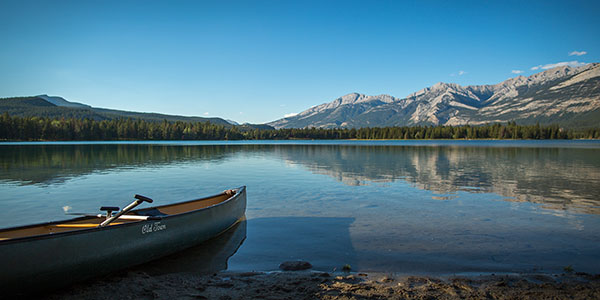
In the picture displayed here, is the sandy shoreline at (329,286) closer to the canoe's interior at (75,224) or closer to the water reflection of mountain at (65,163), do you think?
the canoe's interior at (75,224)

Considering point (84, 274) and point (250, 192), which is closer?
point (84, 274)

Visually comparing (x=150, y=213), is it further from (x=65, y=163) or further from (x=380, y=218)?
(x=65, y=163)

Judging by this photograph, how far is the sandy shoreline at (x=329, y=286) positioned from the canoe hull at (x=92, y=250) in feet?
1.44

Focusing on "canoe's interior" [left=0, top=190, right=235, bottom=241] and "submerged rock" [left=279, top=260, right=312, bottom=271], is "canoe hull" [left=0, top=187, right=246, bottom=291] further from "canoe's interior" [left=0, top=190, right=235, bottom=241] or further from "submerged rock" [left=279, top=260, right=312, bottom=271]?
"submerged rock" [left=279, top=260, right=312, bottom=271]

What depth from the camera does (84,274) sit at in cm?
854

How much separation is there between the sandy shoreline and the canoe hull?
0.44 meters

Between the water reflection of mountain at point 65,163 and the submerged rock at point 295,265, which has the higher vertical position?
the water reflection of mountain at point 65,163

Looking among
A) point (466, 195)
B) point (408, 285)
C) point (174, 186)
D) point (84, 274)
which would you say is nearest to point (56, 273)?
point (84, 274)

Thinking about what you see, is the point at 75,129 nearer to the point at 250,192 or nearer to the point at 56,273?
the point at 250,192

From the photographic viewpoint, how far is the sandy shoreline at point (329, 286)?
7922 millimetres

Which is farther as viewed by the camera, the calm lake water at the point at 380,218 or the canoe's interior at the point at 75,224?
the calm lake water at the point at 380,218

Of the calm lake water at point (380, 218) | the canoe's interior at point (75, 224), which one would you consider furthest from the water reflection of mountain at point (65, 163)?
the canoe's interior at point (75, 224)

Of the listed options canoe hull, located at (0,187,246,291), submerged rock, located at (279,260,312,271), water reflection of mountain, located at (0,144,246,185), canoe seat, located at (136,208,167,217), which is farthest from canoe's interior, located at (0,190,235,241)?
water reflection of mountain, located at (0,144,246,185)

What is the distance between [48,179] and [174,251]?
84.6 feet
